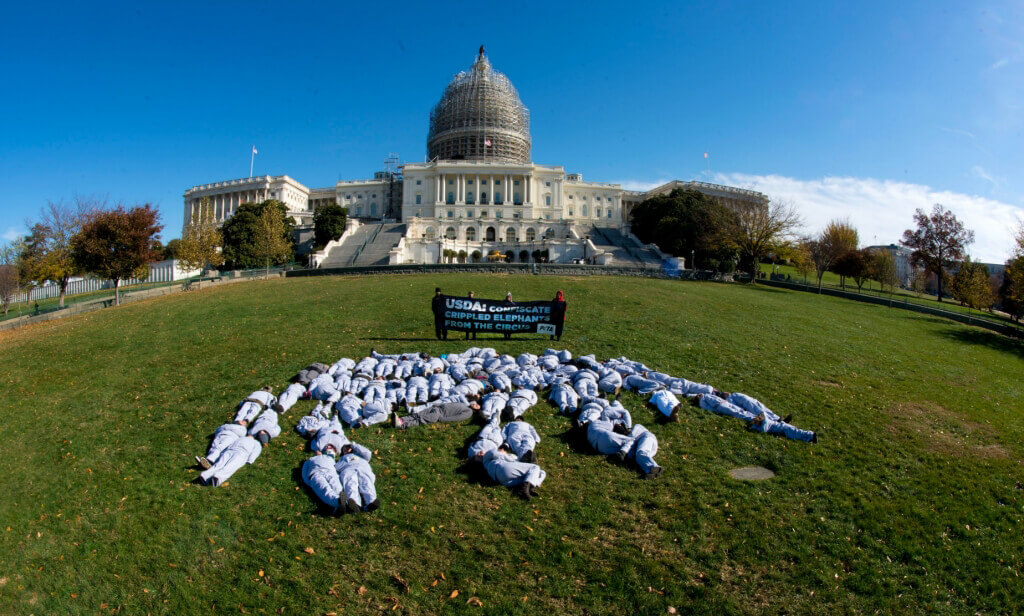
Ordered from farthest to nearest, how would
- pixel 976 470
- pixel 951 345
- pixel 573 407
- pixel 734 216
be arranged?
pixel 734 216, pixel 951 345, pixel 573 407, pixel 976 470

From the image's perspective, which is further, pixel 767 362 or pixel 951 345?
pixel 951 345

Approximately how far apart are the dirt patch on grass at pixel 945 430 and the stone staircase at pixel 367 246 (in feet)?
163

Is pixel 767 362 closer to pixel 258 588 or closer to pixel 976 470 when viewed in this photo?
pixel 976 470

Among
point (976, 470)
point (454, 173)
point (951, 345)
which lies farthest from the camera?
point (454, 173)

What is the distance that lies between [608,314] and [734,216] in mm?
34136

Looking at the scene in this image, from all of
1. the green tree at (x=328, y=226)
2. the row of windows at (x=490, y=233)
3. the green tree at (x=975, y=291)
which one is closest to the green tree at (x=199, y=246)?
the green tree at (x=328, y=226)

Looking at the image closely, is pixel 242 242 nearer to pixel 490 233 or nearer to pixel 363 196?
pixel 490 233

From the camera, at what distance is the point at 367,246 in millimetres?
61312

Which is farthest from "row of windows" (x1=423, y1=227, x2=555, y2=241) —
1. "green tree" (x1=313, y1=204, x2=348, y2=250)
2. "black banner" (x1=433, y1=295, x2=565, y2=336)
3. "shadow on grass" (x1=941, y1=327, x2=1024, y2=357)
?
"black banner" (x1=433, y1=295, x2=565, y2=336)

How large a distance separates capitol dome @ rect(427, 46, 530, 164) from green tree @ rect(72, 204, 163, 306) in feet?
219

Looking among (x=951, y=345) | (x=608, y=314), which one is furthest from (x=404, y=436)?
(x=951, y=345)

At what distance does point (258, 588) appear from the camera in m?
5.80

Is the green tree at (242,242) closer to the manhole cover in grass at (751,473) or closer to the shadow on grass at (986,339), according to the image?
the manhole cover in grass at (751,473)

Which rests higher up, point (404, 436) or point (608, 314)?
point (608, 314)
